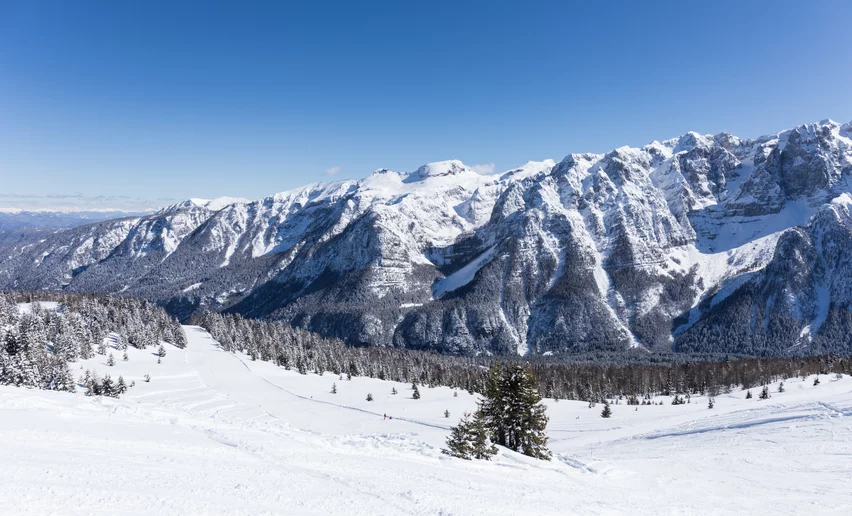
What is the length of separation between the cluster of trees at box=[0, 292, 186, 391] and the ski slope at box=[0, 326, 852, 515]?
36.3m

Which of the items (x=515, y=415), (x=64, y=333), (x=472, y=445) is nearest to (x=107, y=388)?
(x=64, y=333)

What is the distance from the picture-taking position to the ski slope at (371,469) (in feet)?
57.2

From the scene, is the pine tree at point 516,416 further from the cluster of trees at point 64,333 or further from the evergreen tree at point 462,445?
the cluster of trees at point 64,333

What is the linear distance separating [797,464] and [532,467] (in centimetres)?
2304

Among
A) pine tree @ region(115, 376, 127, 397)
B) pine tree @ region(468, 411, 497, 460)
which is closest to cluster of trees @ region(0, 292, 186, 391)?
pine tree @ region(115, 376, 127, 397)

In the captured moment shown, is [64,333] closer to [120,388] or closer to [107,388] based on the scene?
[120,388]

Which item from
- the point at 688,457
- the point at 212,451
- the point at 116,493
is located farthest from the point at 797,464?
the point at 116,493

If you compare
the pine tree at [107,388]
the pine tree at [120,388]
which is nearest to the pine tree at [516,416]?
the pine tree at [107,388]

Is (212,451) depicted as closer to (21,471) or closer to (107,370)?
(21,471)

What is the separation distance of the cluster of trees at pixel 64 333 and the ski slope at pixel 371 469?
36311 millimetres

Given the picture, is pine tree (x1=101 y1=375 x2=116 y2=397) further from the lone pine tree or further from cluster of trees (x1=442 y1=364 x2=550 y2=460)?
the lone pine tree

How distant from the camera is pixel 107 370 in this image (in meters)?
98.3

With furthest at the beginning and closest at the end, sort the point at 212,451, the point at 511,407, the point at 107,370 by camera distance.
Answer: the point at 107,370
the point at 511,407
the point at 212,451

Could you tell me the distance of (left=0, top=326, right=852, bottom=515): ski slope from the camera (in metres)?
17.4
